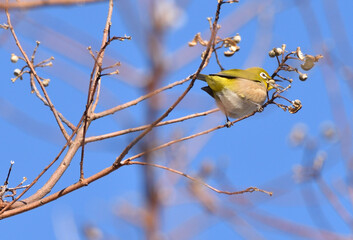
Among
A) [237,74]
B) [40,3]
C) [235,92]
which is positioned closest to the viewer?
[40,3]

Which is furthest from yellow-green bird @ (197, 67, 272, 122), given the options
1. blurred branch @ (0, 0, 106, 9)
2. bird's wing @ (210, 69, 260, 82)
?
blurred branch @ (0, 0, 106, 9)

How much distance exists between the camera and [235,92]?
3.31 m

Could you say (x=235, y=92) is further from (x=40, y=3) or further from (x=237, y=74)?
(x=40, y=3)

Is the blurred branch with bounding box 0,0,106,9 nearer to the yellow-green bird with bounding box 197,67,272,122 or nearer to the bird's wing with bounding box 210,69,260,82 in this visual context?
the yellow-green bird with bounding box 197,67,272,122

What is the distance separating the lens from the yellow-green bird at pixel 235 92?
3.28m

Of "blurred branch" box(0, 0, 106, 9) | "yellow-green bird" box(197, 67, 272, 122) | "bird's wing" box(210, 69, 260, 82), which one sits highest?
"bird's wing" box(210, 69, 260, 82)

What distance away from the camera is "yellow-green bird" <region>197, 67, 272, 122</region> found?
3.28m

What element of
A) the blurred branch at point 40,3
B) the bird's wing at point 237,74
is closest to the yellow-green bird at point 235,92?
the bird's wing at point 237,74

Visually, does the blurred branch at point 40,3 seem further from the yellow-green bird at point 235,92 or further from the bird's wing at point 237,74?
the bird's wing at point 237,74

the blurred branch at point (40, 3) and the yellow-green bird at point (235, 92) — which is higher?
the yellow-green bird at point (235, 92)

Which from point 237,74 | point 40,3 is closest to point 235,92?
point 237,74

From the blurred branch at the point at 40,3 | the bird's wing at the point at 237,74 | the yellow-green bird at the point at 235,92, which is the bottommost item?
the blurred branch at the point at 40,3

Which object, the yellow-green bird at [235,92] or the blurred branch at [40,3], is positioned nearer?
the blurred branch at [40,3]

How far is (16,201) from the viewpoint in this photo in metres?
2.02
